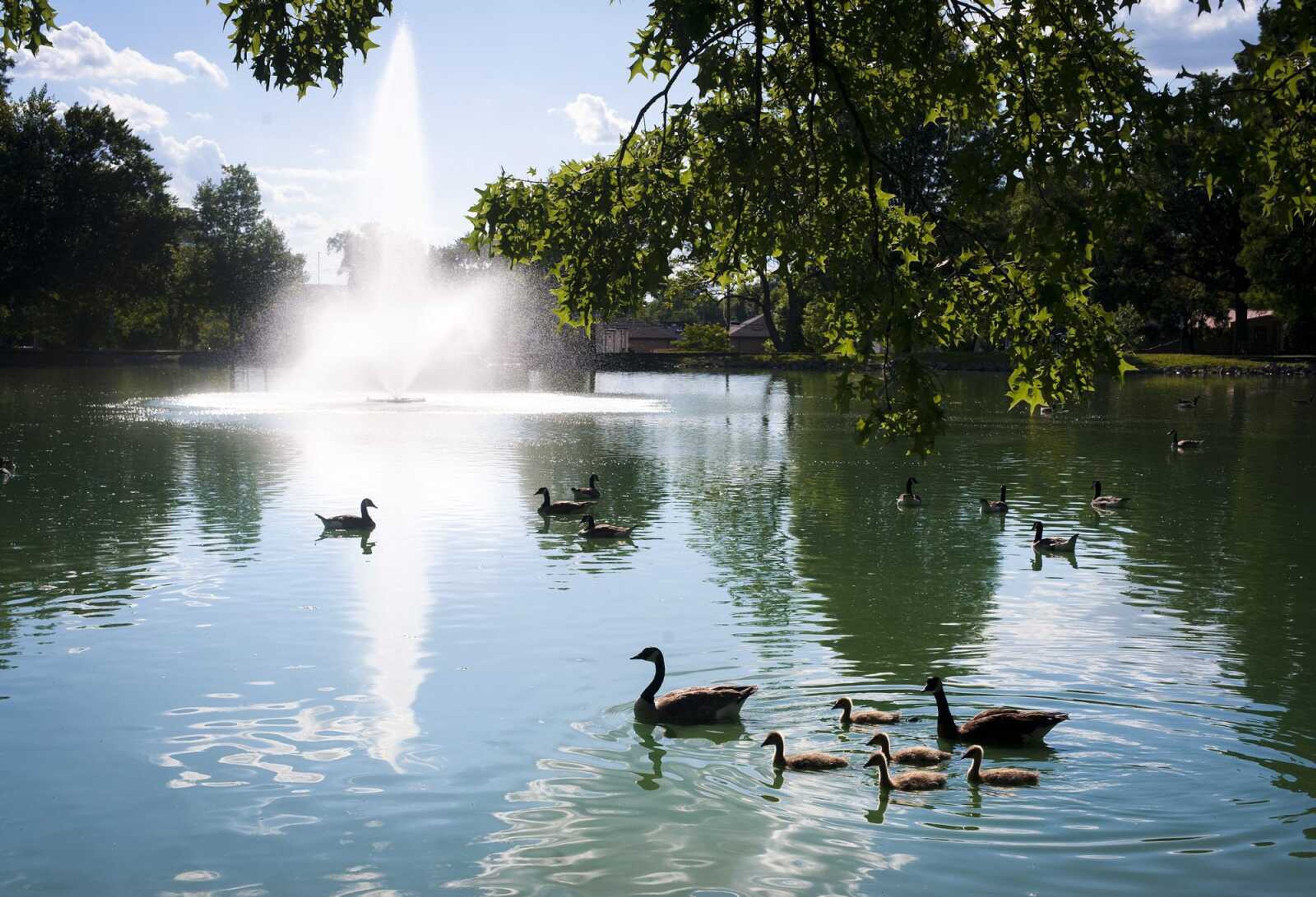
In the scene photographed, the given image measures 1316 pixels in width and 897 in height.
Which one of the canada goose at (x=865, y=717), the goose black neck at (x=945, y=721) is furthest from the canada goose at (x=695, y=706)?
the goose black neck at (x=945, y=721)

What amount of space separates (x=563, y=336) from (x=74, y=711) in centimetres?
12944

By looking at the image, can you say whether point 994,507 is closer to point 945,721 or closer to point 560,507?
point 560,507

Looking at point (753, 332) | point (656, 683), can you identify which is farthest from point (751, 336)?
point (656, 683)

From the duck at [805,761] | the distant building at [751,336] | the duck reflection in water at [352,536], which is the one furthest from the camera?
the distant building at [751,336]

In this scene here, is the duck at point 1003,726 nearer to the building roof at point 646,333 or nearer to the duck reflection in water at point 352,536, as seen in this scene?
the duck reflection in water at point 352,536

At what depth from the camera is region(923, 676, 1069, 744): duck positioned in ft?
43.2

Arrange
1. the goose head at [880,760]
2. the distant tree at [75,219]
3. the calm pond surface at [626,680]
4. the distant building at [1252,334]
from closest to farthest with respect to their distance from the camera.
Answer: the calm pond surface at [626,680]
the goose head at [880,760]
the distant tree at [75,219]
the distant building at [1252,334]

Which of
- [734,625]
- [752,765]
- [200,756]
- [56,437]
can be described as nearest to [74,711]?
[200,756]

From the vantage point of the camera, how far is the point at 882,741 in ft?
41.8

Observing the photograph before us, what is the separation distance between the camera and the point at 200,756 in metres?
13.1

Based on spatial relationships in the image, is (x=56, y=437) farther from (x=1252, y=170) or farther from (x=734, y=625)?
(x=1252, y=170)

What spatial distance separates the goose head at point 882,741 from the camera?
1265 cm

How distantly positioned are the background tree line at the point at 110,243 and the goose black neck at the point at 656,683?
331ft

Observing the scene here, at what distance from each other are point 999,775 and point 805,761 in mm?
1813
